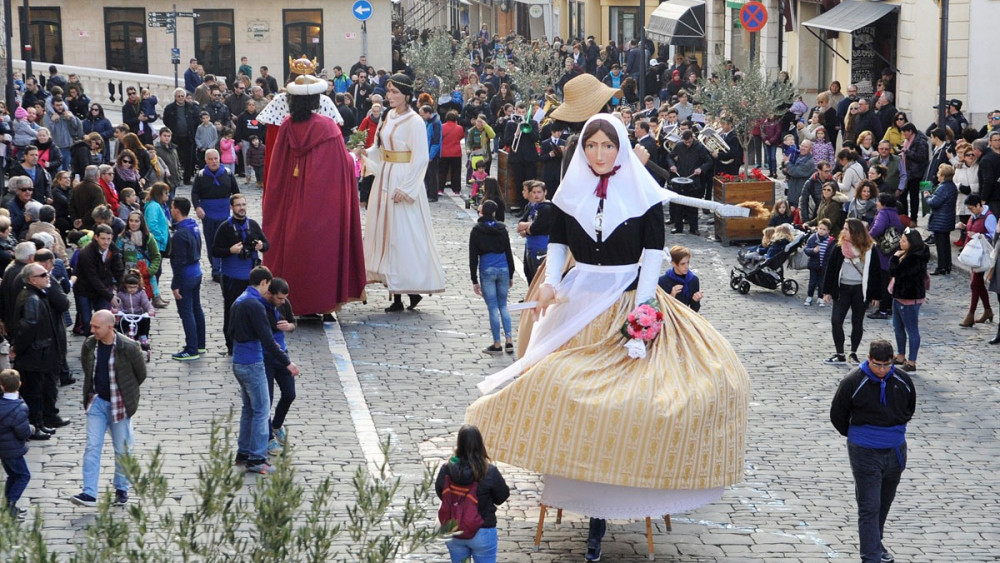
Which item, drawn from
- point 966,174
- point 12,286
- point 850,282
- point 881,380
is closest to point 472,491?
point 881,380

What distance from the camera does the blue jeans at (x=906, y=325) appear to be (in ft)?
45.9

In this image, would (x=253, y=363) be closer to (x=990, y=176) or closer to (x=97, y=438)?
(x=97, y=438)

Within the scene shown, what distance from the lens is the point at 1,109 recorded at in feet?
73.6

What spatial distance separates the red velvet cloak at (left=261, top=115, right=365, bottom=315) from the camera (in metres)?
15.1

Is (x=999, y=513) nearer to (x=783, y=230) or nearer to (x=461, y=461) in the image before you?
(x=461, y=461)

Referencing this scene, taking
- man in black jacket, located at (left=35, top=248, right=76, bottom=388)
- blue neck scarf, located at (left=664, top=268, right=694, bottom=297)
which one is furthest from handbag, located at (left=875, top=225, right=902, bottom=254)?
man in black jacket, located at (left=35, top=248, right=76, bottom=388)

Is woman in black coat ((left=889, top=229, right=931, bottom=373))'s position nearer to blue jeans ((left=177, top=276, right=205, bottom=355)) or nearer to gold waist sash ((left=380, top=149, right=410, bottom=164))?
gold waist sash ((left=380, top=149, right=410, bottom=164))

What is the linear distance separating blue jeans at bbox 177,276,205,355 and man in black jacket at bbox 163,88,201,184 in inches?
465

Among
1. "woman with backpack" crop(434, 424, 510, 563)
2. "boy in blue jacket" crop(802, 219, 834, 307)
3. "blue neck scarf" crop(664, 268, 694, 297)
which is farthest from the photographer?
"boy in blue jacket" crop(802, 219, 834, 307)

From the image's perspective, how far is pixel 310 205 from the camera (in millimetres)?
15102

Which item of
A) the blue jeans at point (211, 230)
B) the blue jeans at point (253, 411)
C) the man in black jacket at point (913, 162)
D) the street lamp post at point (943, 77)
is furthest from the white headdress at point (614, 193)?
the street lamp post at point (943, 77)

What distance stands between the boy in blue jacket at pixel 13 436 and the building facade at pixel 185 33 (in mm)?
33912

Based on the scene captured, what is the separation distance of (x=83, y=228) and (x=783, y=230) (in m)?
7.70

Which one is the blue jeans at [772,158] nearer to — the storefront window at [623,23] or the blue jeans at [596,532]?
the blue jeans at [596,532]
